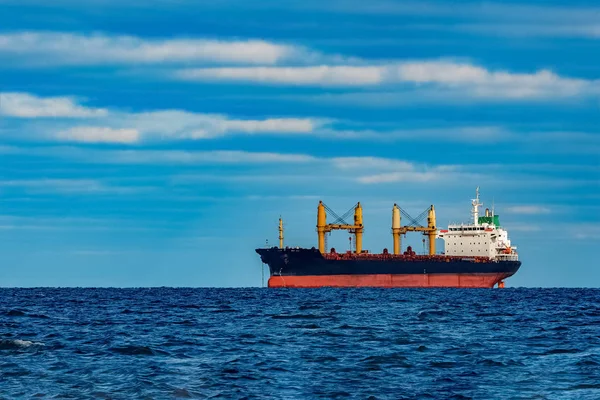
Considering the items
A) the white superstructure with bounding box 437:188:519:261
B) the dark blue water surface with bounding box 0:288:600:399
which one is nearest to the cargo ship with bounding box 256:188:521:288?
the white superstructure with bounding box 437:188:519:261

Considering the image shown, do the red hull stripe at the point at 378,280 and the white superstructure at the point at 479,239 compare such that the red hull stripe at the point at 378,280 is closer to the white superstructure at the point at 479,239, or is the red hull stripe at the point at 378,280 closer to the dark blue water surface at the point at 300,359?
the white superstructure at the point at 479,239

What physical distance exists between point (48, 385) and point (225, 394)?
16.1ft

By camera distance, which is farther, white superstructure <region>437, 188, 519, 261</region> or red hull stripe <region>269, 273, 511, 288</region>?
white superstructure <region>437, 188, 519, 261</region>

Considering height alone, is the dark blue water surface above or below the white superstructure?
below

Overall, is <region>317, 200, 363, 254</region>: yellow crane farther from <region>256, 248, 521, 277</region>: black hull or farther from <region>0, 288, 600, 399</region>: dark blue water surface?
<region>0, 288, 600, 399</region>: dark blue water surface

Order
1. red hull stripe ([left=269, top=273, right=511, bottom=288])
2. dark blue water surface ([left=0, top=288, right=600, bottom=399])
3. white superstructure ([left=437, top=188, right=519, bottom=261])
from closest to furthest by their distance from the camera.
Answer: dark blue water surface ([left=0, top=288, right=600, bottom=399]), red hull stripe ([left=269, top=273, right=511, bottom=288]), white superstructure ([left=437, top=188, right=519, bottom=261])

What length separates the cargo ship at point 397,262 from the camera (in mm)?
125938

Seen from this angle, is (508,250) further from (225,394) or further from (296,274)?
(225,394)

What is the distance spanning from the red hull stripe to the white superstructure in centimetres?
1184

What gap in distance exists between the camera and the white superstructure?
479 feet

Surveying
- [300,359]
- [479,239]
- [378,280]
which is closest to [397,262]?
[378,280]

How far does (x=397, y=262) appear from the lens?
128 m

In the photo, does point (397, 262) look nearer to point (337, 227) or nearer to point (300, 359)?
point (337, 227)

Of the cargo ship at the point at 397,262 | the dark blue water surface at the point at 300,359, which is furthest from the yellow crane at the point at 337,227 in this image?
the dark blue water surface at the point at 300,359
